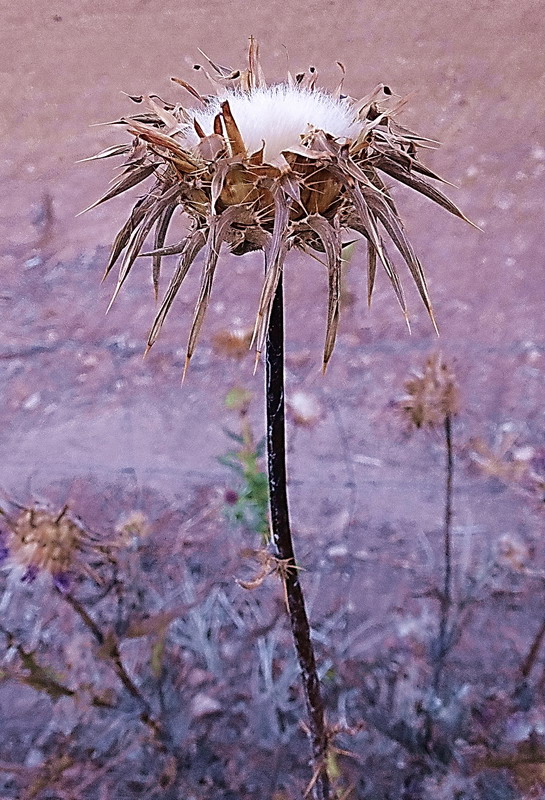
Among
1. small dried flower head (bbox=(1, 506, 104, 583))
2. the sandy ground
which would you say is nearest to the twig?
small dried flower head (bbox=(1, 506, 104, 583))

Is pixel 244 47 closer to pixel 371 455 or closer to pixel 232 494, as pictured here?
pixel 371 455

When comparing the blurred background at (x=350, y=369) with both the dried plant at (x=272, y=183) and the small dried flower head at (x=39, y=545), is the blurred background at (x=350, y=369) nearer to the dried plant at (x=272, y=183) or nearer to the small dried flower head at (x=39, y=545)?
the small dried flower head at (x=39, y=545)

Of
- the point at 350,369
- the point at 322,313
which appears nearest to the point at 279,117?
the point at 350,369

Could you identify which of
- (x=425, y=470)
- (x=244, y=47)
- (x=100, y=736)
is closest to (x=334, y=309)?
(x=100, y=736)

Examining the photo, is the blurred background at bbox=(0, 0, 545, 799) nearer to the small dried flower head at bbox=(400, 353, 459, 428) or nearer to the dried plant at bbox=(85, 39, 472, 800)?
the small dried flower head at bbox=(400, 353, 459, 428)

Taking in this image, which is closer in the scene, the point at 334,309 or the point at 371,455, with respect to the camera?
the point at 334,309

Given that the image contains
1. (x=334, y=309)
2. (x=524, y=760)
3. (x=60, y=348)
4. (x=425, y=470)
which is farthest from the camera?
(x=60, y=348)

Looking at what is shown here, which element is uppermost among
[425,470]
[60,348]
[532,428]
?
[60,348]

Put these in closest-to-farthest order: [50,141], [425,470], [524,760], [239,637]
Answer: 1. [524,760]
2. [239,637]
3. [425,470]
4. [50,141]
